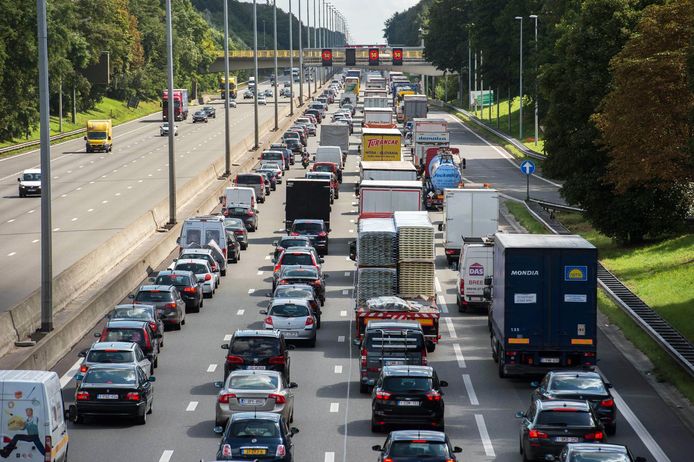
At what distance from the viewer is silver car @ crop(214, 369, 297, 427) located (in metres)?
30.4

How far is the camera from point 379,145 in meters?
89.6

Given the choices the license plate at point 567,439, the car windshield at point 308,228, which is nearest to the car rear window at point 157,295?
the car windshield at point 308,228

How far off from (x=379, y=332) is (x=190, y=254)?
1829 cm

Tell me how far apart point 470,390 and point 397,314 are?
4.97 metres

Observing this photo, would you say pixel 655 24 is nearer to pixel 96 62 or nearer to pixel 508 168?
pixel 508 168

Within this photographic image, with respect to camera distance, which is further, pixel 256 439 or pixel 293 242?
pixel 293 242

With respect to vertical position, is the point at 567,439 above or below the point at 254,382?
A: below

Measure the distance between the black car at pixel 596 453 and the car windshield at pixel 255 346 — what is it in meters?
12.0

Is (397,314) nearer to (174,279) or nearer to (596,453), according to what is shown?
(174,279)

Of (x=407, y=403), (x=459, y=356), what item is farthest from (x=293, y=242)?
(x=407, y=403)

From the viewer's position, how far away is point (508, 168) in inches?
4154

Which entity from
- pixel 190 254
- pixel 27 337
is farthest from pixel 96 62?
pixel 27 337

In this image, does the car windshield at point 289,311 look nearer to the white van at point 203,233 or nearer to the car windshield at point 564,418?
the car windshield at point 564,418

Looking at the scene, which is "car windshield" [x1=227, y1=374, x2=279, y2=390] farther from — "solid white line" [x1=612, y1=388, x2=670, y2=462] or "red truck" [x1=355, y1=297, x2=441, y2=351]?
"red truck" [x1=355, y1=297, x2=441, y2=351]
